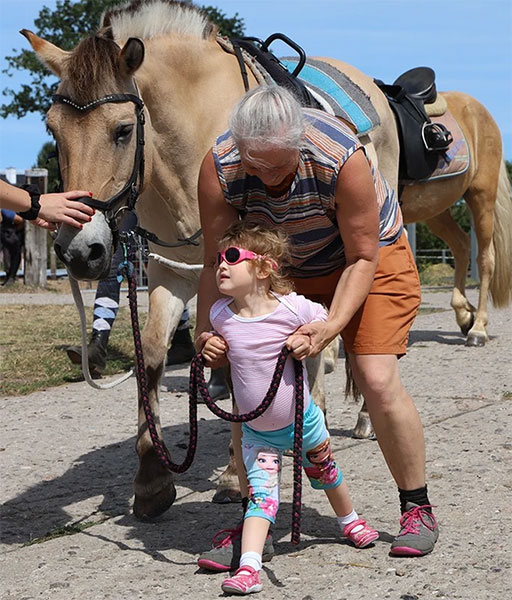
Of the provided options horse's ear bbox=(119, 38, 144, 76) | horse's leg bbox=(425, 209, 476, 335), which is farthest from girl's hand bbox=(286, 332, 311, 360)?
horse's leg bbox=(425, 209, 476, 335)

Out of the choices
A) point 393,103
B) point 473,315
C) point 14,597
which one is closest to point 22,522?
point 14,597

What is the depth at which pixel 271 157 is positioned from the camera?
3.19m

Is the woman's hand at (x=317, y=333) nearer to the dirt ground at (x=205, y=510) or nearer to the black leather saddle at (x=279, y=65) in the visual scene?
the dirt ground at (x=205, y=510)

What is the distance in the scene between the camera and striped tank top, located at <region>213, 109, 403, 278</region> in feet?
10.9

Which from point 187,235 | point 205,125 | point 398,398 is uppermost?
point 205,125

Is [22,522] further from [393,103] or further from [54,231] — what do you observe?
[393,103]

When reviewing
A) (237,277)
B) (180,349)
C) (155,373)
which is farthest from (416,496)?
(180,349)

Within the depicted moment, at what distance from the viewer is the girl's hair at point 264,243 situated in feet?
11.0

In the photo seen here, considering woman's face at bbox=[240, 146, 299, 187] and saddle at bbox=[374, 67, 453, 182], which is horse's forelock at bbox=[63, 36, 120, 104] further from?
saddle at bbox=[374, 67, 453, 182]

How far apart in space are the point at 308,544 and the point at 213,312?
963 millimetres

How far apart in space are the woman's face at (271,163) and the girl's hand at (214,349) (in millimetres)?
570

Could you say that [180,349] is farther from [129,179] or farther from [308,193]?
[308,193]

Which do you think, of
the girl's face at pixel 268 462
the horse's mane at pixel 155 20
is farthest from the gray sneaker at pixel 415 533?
the horse's mane at pixel 155 20

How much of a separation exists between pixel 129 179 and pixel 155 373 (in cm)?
101
